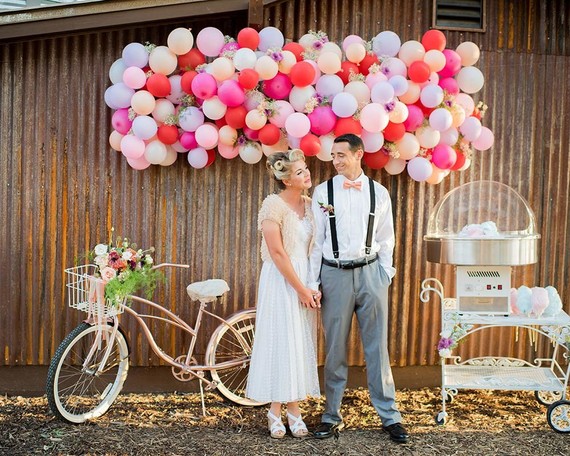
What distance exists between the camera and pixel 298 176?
5227mm

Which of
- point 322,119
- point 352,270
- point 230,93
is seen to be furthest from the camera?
point 322,119

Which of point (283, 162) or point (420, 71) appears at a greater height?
point (420, 71)

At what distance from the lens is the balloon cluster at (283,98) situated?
566 cm

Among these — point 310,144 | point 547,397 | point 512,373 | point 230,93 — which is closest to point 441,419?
point 512,373

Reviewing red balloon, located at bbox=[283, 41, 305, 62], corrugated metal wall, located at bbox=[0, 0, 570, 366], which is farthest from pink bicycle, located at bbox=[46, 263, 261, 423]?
red balloon, located at bbox=[283, 41, 305, 62]

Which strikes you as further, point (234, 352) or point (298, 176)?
point (234, 352)

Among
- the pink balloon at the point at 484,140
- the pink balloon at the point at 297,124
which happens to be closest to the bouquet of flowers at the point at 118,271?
the pink balloon at the point at 297,124

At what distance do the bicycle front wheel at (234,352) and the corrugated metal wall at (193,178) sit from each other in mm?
281

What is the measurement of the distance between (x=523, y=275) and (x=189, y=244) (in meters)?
3.43

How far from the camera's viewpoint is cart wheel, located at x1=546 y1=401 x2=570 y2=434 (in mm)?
5621

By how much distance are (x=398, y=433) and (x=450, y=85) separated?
10.1 feet

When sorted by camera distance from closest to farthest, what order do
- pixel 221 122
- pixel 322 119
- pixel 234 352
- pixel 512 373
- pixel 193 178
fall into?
pixel 322 119 → pixel 221 122 → pixel 512 373 → pixel 193 178 → pixel 234 352

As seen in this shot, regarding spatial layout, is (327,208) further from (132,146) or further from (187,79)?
(132,146)

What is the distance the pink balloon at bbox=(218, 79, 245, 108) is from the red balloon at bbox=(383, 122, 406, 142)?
1.31m
